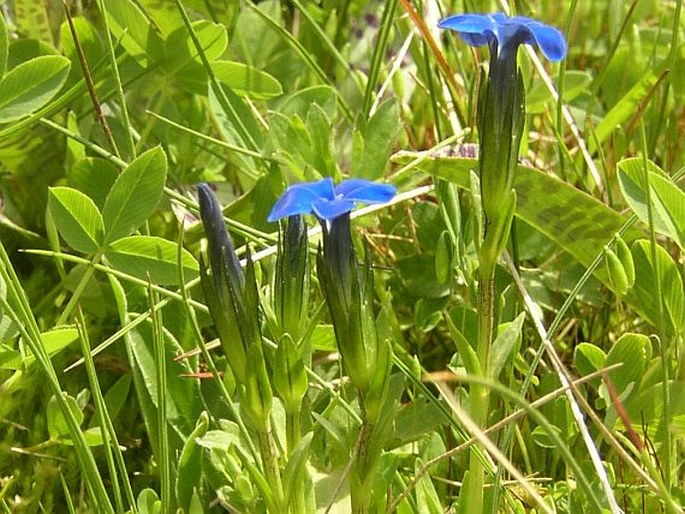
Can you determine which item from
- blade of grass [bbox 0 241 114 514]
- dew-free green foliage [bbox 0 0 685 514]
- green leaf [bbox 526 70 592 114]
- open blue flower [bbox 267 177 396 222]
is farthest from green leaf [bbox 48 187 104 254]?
green leaf [bbox 526 70 592 114]

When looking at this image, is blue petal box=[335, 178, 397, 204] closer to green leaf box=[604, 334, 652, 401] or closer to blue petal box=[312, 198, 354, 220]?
blue petal box=[312, 198, 354, 220]

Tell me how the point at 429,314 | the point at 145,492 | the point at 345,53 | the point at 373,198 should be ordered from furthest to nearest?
the point at 345,53 < the point at 429,314 < the point at 145,492 < the point at 373,198

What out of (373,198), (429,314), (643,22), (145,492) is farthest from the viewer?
(643,22)

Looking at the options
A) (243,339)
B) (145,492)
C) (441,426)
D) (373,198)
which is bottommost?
(441,426)

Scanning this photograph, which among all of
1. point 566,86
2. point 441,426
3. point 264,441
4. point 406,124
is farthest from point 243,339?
point 566,86

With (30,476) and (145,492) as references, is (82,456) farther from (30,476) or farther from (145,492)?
(30,476)

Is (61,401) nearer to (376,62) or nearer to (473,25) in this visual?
(473,25)

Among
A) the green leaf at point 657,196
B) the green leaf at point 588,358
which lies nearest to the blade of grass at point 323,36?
the green leaf at point 657,196

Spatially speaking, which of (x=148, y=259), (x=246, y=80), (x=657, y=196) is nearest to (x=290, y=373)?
(x=148, y=259)
